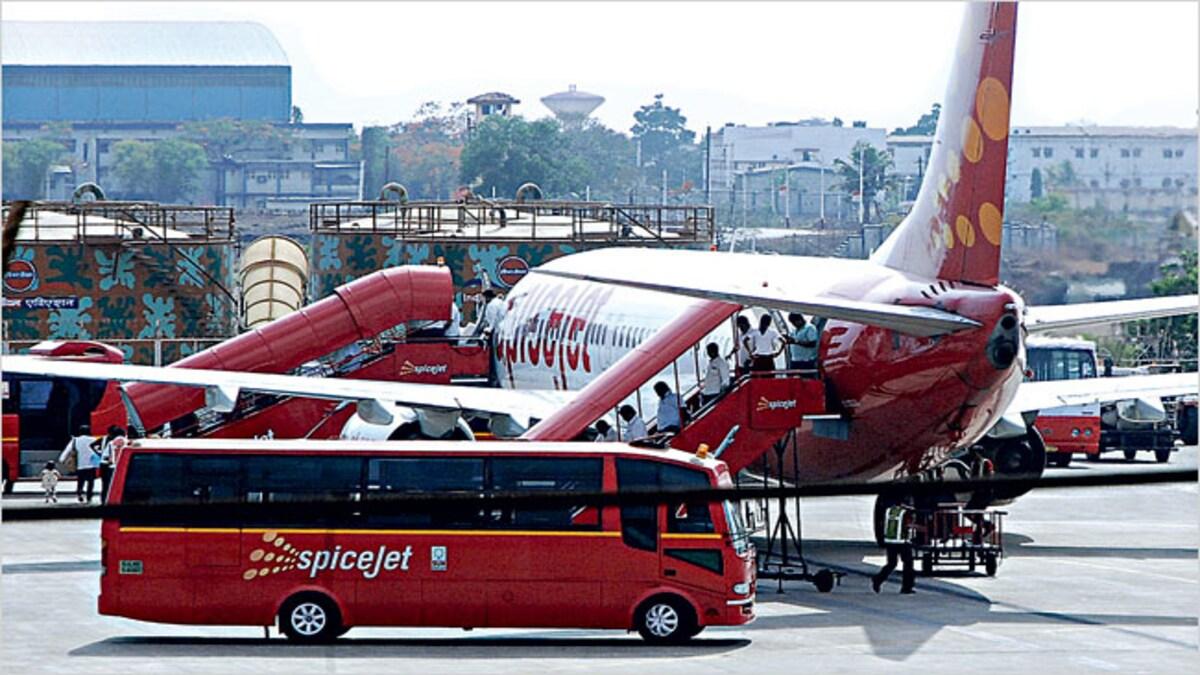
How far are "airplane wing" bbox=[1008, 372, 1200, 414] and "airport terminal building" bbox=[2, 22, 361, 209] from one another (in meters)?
13.2

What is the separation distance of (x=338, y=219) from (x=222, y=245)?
3.50m

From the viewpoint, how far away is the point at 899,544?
26938 mm

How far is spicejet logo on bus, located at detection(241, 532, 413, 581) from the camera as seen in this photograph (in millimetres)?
22469

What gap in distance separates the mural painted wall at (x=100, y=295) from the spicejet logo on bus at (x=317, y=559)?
30855mm

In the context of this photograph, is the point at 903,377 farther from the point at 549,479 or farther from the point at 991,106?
the point at 549,479

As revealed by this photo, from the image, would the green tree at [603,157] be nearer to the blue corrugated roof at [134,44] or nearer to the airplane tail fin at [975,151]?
the blue corrugated roof at [134,44]

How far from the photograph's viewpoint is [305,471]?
2302 cm

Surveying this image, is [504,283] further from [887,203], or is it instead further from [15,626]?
[15,626]

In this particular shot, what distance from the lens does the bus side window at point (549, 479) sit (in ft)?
74.4

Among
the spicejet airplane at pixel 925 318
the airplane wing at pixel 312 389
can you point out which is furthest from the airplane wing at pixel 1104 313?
the airplane wing at pixel 312 389

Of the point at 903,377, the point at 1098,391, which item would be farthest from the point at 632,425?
the point at 1098,391

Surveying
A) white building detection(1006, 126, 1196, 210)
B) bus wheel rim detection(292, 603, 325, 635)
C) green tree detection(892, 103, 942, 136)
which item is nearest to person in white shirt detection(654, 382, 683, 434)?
green tree detection(892, 103, 942, 136)

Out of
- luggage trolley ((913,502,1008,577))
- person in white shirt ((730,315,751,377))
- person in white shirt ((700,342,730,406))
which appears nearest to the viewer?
person in white shirt ((730,315,751,377))

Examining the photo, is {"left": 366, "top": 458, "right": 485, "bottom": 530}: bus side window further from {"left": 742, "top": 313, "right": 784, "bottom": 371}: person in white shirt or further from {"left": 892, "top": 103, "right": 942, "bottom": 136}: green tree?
{"left": 892, "top": 103, "right": 942, "bottom": 136}: green tree
